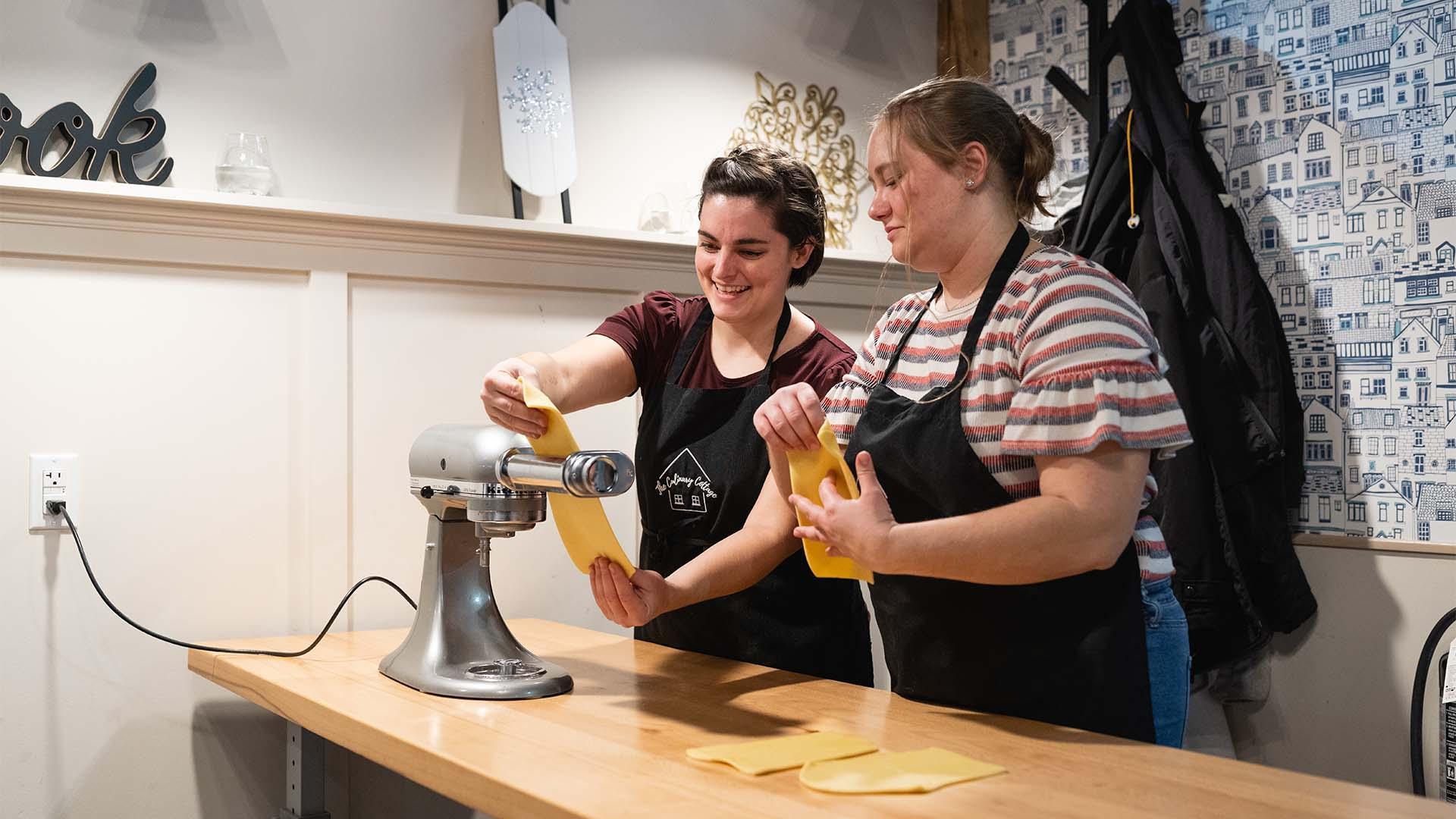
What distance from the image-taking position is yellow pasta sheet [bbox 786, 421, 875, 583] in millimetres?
1383

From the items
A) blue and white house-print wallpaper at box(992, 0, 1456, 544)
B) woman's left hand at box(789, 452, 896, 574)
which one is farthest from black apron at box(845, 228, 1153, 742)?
blue and white house-print wallpaper at box(992, 0, 1456, 544)

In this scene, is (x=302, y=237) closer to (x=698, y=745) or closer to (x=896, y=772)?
(x=698, y=745)

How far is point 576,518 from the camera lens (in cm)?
153

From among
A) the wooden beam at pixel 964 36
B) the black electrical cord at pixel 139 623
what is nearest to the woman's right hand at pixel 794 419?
the black electrical cord at pixel 139 623

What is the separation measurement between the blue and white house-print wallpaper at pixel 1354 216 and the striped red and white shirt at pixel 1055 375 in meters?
1.20

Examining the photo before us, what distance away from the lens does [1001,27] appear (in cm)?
A: 316

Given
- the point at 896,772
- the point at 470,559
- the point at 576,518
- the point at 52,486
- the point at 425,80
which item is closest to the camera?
the point at 896,772

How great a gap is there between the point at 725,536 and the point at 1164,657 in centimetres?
68

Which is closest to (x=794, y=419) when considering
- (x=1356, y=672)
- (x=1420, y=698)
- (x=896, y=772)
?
(x=896, y=772)

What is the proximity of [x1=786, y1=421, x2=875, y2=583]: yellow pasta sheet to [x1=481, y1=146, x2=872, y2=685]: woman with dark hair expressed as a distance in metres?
0.24

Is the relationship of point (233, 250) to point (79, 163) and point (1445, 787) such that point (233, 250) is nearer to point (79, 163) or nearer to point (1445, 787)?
point (79, 163)

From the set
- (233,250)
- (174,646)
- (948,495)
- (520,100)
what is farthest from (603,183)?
(948,495)

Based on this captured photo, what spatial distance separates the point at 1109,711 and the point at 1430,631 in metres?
1.22

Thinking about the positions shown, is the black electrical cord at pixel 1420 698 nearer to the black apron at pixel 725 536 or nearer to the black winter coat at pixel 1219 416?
the black winter coat at pixel 1219 416
